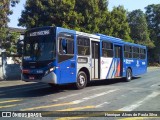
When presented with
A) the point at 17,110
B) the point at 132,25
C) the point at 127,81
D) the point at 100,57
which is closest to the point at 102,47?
the point at 100,57

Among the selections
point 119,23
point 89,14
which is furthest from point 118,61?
point 119,23

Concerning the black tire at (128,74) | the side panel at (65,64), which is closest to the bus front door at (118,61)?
the black tire at (128,74)

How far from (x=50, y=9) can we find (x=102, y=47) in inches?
462

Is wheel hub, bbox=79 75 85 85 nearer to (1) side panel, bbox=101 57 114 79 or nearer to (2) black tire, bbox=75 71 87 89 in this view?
(2) black tire, bbox=75 71 87 89

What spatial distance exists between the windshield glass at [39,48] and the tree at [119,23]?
21.1 meters

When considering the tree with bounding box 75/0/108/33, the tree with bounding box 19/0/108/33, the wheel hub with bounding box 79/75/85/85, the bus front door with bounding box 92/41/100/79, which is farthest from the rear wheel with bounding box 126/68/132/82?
the tree with bounding box 75/0/108/33

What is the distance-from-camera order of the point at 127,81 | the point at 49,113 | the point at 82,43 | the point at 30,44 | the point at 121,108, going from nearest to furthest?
1. the point at 49,113
2. the point at 121,108
3. the point at 30,44
4. the point at 82,43
5. the point at 127,81

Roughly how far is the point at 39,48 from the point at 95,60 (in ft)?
14.1

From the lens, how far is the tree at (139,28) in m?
64.3

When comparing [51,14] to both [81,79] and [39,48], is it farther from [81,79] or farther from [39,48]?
[39,48]

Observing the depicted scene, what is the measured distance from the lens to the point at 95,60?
18172 mm

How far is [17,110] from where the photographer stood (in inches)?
407

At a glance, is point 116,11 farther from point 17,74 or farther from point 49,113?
point 49,113

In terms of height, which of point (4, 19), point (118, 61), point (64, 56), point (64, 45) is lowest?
point (118, 61)
